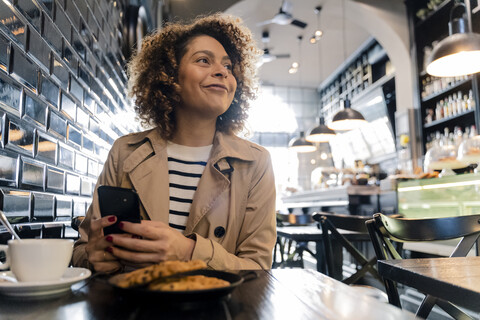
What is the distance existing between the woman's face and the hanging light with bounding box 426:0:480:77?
196cm

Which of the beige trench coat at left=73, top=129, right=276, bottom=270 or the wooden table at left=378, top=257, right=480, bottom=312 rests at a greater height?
the beige trench coat at left=73, top=129, right=276, bottom=270

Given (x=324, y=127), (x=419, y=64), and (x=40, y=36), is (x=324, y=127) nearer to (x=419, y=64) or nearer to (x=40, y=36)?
(x=419, y=64)

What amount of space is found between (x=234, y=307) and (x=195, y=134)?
98 cm

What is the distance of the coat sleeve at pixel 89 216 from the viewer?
1087mm

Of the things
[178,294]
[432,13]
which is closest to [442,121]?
[432,13]

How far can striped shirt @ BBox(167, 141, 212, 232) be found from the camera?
130cm

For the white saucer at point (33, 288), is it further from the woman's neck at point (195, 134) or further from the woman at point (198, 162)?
the woman's neck at point (195, 134)

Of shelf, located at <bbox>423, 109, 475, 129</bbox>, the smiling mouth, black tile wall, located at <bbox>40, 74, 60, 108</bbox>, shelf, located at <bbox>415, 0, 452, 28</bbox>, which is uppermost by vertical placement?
shelf, located at <bbox>415, 0, 452, 28</bbox>

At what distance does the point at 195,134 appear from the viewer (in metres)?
1.47

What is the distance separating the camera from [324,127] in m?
6.03

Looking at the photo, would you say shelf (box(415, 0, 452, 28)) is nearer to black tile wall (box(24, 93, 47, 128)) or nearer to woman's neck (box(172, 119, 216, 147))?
woman's neck (box(172, 119, 216, 147))

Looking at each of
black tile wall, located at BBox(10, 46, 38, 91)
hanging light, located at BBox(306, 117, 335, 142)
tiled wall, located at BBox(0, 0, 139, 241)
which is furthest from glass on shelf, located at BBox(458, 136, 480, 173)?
hanging light, located at BBox(306, 117, 335, 142)

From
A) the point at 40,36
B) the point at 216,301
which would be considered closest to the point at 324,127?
the point at 40,36

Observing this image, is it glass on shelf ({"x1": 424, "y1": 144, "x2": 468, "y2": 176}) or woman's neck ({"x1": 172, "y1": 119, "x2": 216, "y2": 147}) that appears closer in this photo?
woman's neck ({"x1": 172, "y1": 119, "x2": 216, "y2": 147})
